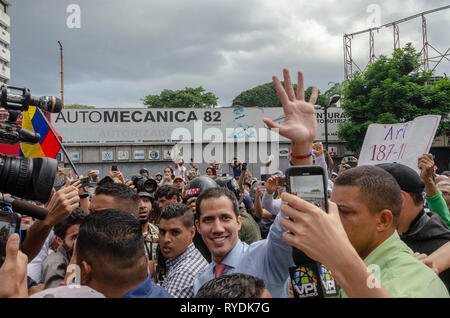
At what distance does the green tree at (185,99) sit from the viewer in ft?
161

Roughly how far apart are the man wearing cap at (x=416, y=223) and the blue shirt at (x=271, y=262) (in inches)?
39.6

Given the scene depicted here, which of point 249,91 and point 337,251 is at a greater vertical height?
point 249,91

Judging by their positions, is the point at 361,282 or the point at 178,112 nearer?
the point at 361,282

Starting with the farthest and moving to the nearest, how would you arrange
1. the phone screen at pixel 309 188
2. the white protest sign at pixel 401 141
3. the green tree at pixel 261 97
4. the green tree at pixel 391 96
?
the green tree at pixel 261 97 < the green tree at pixel 391 96 < the white protest sign at pixel 401 141 < the phone screen at pixel 309 188

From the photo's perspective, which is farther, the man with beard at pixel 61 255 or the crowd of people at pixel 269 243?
the man with beard at pixel 61 255

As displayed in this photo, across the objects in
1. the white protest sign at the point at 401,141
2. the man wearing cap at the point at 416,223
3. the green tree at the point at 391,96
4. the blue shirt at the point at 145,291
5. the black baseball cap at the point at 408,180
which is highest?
the green tree at the point at 391,96

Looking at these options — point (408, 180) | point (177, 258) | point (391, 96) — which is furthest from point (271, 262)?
point (391, 96)

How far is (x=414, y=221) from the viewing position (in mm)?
2479

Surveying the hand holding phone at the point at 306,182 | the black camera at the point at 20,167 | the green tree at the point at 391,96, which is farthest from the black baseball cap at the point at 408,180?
the green tree at the point at 391,96

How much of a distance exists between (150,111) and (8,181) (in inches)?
876

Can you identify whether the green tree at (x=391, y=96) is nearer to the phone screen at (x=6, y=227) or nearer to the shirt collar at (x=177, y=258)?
the shirt collar at (x=177, y=258)
